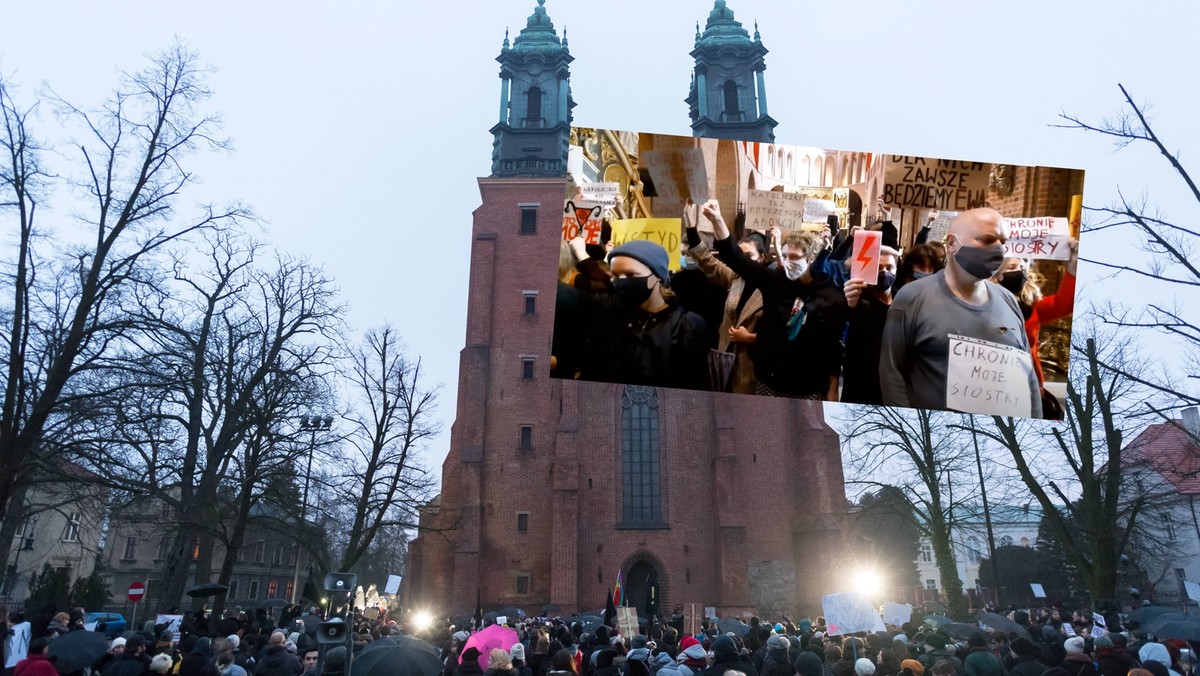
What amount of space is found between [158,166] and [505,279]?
19244mm

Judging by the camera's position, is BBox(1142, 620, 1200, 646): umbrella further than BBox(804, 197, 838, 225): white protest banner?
Yes

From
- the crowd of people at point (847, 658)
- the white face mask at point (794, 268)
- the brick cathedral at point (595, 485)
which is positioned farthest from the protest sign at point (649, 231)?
the brick cathedral at point (595, 485)

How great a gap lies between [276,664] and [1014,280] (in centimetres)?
765

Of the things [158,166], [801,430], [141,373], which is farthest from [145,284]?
[801,430]

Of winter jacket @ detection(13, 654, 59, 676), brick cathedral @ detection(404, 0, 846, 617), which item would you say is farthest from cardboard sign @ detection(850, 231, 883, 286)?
brick cathedral @ detection(404, 0, 846, 617)

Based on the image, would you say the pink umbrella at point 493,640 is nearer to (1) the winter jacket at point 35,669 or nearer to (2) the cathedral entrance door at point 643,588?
(1) the winter jacket at point 35,669

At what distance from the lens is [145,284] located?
45.1 feet

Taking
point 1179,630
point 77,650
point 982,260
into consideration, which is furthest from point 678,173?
point 1179,630

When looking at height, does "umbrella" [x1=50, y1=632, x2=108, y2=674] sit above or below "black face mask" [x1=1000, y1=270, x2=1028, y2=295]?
below

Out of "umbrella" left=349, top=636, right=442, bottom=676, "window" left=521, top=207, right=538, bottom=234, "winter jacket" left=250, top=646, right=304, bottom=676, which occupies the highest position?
"window" left=521, top=207, right=538, bottom=234

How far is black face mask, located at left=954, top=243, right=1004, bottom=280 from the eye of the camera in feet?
21.3

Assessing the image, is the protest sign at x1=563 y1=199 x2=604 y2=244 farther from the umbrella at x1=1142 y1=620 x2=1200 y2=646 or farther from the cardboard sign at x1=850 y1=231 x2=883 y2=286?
the umbrella at x1=1142 y1=620 x2=1200 y2=646

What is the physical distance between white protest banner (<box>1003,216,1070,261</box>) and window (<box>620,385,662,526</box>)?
25.1 meters

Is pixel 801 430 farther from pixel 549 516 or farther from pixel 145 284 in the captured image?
pixel 145 284
